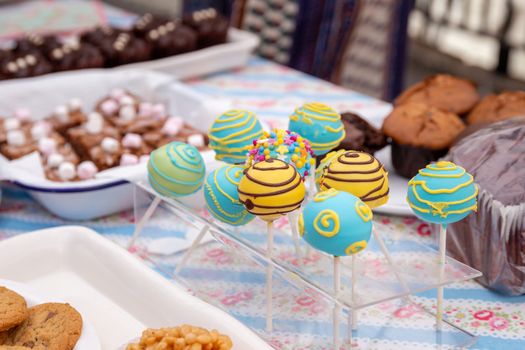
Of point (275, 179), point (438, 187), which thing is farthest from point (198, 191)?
point (438, 187)

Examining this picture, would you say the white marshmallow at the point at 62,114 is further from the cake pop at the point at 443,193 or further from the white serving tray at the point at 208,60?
the cake pop at the point at 443,193

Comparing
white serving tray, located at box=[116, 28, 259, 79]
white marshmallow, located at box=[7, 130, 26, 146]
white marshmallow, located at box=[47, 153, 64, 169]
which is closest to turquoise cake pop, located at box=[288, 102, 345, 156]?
white marshmallow, located at box=[47, 153, 64, 169]

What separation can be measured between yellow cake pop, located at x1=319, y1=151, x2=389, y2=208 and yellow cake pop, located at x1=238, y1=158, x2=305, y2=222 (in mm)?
50

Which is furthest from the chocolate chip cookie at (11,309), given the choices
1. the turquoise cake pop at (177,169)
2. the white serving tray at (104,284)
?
the turquoise cake pop at (177,169)

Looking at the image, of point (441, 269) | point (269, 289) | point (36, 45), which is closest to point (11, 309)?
point (269, 289)

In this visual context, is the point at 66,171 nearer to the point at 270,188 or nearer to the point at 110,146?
the point at 110,146

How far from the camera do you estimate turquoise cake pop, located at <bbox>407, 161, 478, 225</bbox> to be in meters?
0.96

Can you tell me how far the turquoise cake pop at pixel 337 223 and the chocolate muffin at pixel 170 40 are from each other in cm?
130

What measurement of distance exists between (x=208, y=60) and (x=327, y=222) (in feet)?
4.47

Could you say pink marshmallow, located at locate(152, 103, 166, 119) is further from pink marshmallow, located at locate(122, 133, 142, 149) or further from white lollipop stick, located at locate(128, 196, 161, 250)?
white lollipop stick, located at locate(128, 196, 161, 250)

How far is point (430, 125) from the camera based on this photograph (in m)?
1.42

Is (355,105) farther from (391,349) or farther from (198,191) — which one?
(391,349)

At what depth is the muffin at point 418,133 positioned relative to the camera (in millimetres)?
1400

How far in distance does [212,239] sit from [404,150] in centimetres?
45
